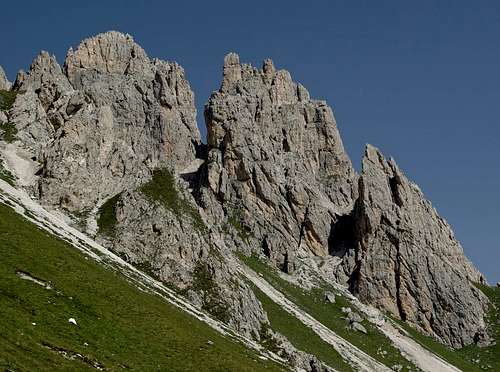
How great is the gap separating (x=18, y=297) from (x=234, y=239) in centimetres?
9373

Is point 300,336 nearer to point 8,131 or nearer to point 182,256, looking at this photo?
point 182,256

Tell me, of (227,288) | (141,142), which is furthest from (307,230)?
(227,288)

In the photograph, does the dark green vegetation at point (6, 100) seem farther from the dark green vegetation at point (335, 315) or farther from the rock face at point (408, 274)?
the rock face at point (408, 274)

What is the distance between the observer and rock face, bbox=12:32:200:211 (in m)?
96.2

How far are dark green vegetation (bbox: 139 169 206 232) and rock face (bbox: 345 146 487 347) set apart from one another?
56.9 metres

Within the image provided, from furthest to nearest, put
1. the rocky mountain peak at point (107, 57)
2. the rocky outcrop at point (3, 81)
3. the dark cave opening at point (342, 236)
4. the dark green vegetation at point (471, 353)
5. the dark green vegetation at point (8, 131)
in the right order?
the rocky mountain peak at point (107, 57), the rocky outcrop at point (3, 81), the dark cave opening at point (342, 236), the dark green vegetation at point (471, 353), the dark green vegetation at point (8, 131)

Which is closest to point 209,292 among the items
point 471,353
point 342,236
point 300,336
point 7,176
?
point 300,336

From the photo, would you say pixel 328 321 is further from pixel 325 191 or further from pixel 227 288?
pixel 325 191

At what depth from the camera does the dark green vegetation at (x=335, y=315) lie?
106312 mm

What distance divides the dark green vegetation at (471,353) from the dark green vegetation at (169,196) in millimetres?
55989

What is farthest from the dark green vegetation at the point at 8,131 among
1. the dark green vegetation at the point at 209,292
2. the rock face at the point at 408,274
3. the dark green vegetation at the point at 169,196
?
the rock face at the point at 408,274

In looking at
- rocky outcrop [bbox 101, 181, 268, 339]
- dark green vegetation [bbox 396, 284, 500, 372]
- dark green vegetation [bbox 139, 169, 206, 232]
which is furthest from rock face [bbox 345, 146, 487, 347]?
rocky outcrop [bbox 101, 181, 268, 339]

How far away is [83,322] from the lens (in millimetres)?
43500

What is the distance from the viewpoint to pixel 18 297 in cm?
4166
